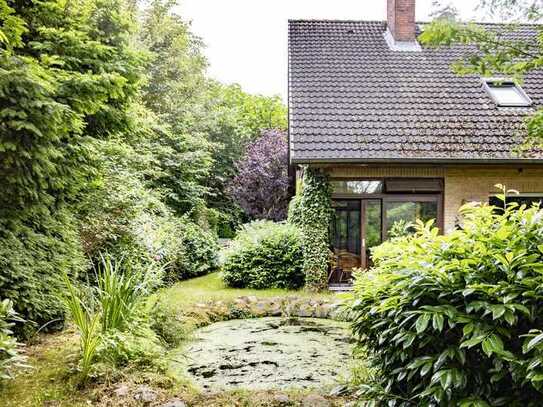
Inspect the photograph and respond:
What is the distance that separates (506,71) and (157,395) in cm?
402

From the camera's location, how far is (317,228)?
31.6ft

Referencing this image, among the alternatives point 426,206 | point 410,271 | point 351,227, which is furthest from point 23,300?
point 426,206

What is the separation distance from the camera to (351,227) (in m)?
10.0

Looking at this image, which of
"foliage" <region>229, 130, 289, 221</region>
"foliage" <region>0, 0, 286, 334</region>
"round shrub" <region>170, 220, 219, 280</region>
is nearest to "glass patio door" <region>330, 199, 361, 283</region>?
"foliage" <region>0, 0, 286, 334</region>

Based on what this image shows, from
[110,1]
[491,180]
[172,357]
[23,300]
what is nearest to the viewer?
[23,300]

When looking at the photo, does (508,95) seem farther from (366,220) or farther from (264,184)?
(264,184)

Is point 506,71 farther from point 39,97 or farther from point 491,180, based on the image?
point 491,180

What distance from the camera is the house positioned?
9.53 meters

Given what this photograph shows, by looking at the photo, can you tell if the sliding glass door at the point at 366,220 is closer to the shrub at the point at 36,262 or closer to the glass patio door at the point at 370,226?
the glass patio door at the point at 370,226

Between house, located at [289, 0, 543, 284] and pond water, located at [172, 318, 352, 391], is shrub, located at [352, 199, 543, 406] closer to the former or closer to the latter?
pond water, located at [172, 318, 352, 391]

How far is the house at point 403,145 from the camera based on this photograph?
31.3 ft

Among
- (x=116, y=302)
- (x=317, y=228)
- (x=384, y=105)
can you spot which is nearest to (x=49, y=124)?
(x=116, y=302)

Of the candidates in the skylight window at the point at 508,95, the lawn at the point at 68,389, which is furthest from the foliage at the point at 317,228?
the lawn at the point at 68,389

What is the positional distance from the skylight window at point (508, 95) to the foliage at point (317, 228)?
498cm
